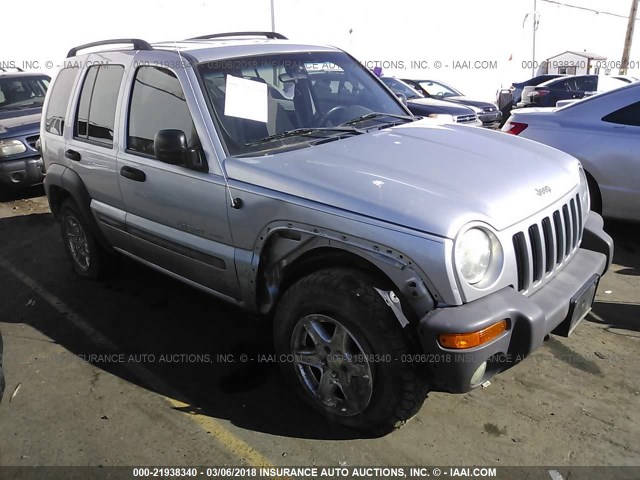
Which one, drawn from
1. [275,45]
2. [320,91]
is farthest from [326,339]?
[275,45]

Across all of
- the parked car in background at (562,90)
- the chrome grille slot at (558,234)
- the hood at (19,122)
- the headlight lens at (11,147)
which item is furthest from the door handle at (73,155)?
the parked car in background at (562,90)

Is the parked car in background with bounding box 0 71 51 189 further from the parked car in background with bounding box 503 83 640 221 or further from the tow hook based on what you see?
the tow hook

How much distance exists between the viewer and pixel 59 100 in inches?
188

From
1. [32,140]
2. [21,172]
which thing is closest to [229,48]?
[21,172]

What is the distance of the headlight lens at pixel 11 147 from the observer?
25.3 feet

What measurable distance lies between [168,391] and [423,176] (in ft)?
6.57

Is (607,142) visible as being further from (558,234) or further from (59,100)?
(59,100)

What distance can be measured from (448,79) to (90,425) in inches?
1079

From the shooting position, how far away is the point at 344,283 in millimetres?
2617

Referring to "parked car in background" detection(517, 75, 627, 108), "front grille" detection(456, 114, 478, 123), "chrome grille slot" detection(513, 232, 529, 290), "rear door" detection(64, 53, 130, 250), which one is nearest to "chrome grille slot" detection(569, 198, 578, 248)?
"chrome grille slot" detection(513, 232, 529, 290)

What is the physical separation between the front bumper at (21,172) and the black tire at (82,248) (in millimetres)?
3137

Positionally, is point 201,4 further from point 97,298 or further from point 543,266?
point 543,266

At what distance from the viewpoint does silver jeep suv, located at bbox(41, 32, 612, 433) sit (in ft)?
7.98

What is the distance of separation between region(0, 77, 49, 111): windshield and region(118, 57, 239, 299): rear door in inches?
250
